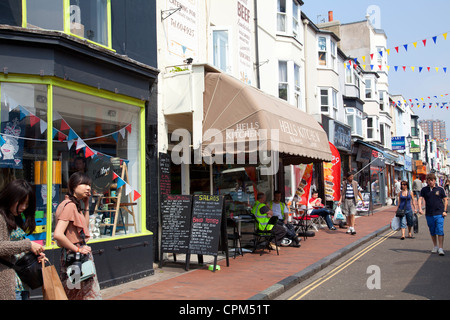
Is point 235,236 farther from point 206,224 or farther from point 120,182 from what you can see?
point 120,182

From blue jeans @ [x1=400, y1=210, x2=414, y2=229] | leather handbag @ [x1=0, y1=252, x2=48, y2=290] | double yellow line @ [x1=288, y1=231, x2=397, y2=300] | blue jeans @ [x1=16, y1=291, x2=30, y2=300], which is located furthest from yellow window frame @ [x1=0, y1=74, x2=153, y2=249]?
blue jeans @ [x1=400, y1=210, x2=414, y2=229]

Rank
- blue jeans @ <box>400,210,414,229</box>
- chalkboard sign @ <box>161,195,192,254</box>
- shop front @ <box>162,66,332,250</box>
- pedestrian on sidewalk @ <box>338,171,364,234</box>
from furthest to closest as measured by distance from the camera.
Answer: pedestrian on sidewalk @ <box>338,171,364,234</box> → blue jeans @ <box>400,210,414,229</box> → shop front @ <box>162,66,332,250</box> → chalkboard sign @ <box>161,195,192,254</box>

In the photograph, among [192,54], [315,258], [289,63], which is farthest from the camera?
[289,63]

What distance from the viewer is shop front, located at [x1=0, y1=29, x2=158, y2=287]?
6.42m

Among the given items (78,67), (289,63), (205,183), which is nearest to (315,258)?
(205,183)

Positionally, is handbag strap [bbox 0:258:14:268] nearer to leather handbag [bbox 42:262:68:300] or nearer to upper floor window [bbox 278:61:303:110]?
leather handbag [bbox 42:262:68:300]

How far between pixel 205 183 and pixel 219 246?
9.43 ft

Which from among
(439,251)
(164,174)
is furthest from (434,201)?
(164,174)

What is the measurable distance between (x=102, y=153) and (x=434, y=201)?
802 centimetres

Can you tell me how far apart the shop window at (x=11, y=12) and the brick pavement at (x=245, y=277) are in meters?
4.44

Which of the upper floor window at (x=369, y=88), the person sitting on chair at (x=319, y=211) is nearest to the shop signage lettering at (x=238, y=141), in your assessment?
the person sitting on chair at (x=319, y=211)

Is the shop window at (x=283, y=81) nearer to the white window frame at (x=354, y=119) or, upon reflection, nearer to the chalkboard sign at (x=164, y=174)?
the chalkboard sign at (x=164, y=174)
